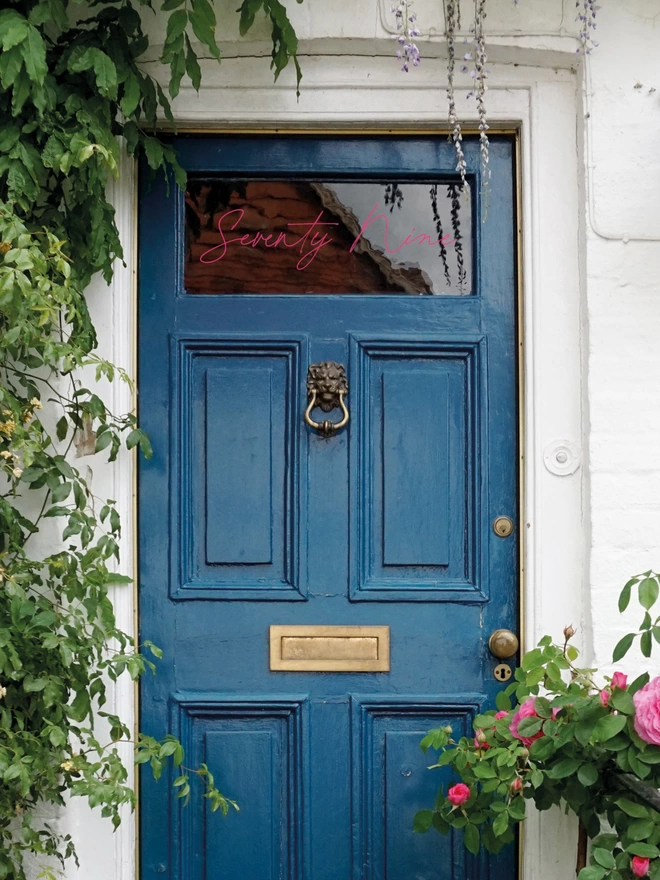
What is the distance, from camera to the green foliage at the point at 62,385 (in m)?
2.07

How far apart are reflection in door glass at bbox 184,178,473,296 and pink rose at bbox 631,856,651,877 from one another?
1.47m

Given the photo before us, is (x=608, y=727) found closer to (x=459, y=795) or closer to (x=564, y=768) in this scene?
(x=564, y=768)

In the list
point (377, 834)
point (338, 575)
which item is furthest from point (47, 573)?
point (377, 834)

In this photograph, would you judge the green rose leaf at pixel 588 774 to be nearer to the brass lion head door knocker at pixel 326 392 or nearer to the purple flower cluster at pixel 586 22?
the brass lion head door knocker at pixel 326 392

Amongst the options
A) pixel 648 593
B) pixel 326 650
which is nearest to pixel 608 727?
pixel 648 593

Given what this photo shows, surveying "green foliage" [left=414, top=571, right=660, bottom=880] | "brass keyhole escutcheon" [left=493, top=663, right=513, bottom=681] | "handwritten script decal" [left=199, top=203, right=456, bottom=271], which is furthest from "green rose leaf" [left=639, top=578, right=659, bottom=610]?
"handwritten script decal" [left=199, top=203, right=456, bottom=271]

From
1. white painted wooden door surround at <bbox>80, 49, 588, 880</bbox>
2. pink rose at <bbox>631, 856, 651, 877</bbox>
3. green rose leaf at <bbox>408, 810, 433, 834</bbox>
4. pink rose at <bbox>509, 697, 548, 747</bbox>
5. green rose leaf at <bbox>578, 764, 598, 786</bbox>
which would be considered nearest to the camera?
pink rose at <bbox>631, 856, 651, 877</bbox>

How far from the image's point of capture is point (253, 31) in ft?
7.97

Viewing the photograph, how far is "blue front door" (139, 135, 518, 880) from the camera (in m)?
2.49

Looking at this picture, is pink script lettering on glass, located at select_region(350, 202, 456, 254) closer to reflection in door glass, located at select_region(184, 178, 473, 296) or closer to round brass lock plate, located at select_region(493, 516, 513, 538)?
reflection in door glass, located at select_region(184, 178, 473, 296)

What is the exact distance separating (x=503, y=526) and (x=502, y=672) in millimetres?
399

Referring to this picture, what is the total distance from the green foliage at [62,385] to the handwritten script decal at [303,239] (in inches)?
8.9

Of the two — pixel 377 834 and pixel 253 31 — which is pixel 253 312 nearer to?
pixel 253 31

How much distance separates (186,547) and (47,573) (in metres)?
0.37
